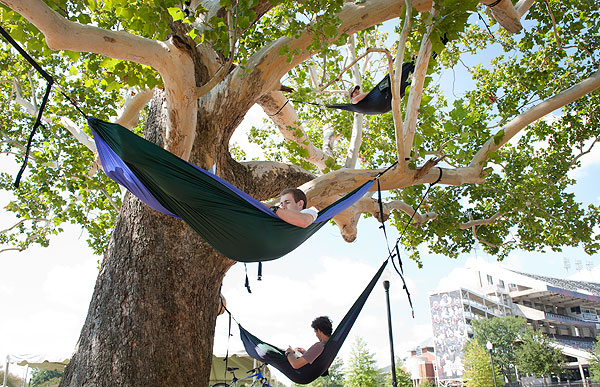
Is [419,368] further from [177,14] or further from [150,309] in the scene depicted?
[177,14]

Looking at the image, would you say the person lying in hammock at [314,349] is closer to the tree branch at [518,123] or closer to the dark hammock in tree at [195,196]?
the dark hammock in tree at [195,196]

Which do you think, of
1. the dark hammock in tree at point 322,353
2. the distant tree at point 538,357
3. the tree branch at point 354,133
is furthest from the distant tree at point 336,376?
the dark hammock in tree at point 322,353

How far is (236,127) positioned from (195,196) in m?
1.23

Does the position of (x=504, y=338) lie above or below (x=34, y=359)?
above

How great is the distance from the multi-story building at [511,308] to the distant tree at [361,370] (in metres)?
22.3

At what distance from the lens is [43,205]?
6.95 m

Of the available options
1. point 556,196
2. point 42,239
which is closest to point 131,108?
point 42,239

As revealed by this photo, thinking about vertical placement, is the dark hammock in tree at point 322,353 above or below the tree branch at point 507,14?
below

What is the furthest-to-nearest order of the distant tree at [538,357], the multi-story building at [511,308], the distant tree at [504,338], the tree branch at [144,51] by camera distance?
the multi-story building at [511,308]
the distant tree at [504,338]
the distant tree at [538,357]
the tree branch at [144,51]

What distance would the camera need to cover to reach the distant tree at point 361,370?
16.7 metres

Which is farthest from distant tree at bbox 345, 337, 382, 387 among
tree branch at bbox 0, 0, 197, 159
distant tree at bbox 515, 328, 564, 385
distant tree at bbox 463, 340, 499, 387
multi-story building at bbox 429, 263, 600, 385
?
multi-story building at bbox 429, 263, 600, 385

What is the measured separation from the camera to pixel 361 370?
17062 millimetres

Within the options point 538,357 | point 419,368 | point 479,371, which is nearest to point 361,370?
point 479,371

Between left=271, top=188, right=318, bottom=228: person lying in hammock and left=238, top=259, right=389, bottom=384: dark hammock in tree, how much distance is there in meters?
0.79
